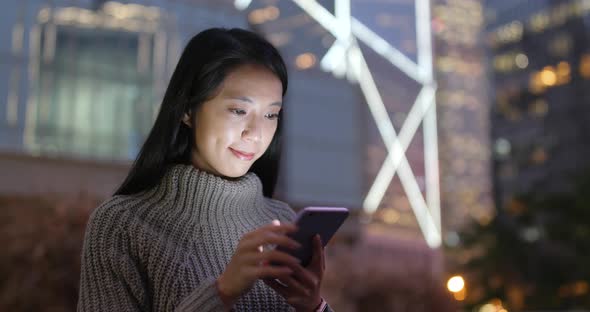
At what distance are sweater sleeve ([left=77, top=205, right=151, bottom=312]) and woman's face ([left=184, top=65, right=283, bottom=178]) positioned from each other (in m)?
0.21

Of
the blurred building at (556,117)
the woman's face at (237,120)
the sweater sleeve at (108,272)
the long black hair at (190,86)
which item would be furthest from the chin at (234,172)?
the blurred building at (556,117)

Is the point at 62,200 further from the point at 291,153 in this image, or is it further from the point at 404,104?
the point at 404,104

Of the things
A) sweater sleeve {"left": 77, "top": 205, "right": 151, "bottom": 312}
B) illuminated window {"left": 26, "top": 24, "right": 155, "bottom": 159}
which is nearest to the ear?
sweater sleeve {"left": 77, "top": 205, "right": 151, "bottom": 312}

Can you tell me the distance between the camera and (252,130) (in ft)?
4.84

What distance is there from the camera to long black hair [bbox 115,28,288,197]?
1.48 m

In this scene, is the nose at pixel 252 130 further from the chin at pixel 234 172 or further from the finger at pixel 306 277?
the finger at pixel 306 277

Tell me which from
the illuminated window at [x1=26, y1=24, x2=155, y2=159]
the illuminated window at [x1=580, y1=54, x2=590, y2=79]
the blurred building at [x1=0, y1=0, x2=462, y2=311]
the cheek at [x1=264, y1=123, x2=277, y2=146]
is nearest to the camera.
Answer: the cheek at [x1=264, y1=123, x2=277, y2=146]

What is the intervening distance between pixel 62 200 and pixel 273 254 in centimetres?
618

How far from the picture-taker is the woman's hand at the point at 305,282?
1.30 m

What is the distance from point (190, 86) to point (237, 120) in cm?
12

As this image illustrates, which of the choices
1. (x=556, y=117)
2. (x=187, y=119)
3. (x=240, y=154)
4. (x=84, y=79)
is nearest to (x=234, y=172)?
(x=240, y=154)

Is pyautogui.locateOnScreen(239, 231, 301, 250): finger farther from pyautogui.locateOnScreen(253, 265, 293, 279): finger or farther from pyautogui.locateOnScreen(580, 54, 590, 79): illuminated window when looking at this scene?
pyautogui.locateOnScreen(580, 54, 590, 79): illuminated window

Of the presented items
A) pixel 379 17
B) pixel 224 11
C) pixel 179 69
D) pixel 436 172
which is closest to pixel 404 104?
pixel 436 172

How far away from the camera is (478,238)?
2223 centimetres
